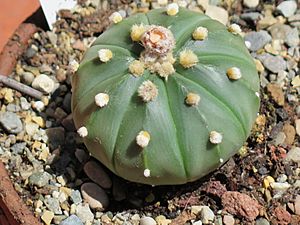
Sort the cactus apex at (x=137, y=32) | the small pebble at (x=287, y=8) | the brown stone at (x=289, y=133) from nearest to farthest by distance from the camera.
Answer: the cactus apex at (x=137, y=32)
the brown stone at (x=289, y=133)
the small pebble at (x=287, y=8)

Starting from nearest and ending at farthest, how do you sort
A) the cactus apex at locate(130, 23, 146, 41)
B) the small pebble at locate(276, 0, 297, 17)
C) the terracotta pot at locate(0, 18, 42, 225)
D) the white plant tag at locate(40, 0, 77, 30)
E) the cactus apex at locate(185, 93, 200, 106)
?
1. the cactus apex at locate(185, 93, 200, 106)
2. the cactus apex at locate(130, 23, 146, 41)
3. the terracotta pot at locate(0, 18, 42, 225)
4. the white plant tag at locate(40, 0, 77, 30)
5. the small pebble at locate(276, 0, 297, 17)

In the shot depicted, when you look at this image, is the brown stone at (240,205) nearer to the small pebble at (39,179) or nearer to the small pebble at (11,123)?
the small pebble at (39,179)

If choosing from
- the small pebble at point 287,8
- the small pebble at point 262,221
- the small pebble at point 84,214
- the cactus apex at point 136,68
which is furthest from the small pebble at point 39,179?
the small pebble at point 287,8

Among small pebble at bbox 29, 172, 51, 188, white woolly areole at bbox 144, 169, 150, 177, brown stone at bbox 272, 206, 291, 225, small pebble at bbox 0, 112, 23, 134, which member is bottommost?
brown stone at bbox 272, 206, 291, 225

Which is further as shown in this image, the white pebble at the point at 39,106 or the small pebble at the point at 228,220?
the white pebble at the point at 39,106

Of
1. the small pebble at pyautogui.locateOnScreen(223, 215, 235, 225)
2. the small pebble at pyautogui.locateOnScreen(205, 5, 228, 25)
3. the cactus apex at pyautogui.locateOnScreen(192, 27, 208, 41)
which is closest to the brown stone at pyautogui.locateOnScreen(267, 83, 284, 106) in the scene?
the small pebble at pyautogui.locateOnScreen(205, 5, 228, 25)

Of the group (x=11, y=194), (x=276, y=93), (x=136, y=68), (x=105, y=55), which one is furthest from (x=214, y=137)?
(x=11, y=194)

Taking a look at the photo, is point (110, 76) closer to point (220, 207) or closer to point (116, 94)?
point (116, 94)

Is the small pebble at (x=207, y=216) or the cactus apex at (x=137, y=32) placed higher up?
the cactus apex at (x=137, y=32)

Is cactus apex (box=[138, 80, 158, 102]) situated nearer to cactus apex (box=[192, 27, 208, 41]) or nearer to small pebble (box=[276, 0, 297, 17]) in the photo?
cactus apex (box=[192, 27, 208, 41])
